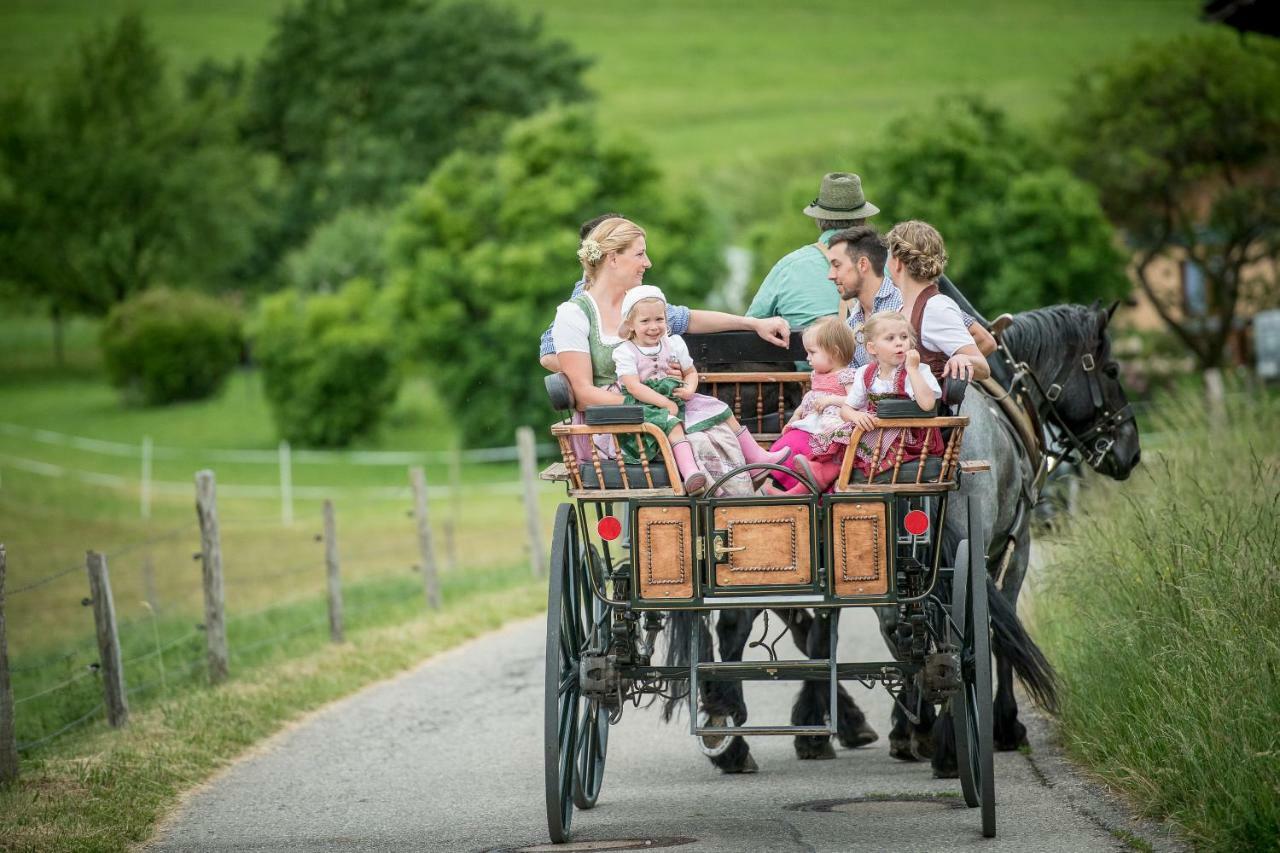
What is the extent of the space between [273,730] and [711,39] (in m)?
94.8

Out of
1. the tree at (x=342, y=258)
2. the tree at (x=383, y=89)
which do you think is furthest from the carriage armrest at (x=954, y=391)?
the tree at (x=342, y=258)

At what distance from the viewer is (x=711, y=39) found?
100562mm

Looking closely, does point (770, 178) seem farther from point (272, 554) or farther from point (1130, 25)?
point (272, 554)

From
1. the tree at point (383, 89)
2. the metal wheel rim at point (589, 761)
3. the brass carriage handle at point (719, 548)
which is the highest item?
the tree at point (383, 89)

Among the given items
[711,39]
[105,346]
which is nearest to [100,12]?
[711,39]

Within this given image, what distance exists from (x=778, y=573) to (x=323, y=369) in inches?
1466

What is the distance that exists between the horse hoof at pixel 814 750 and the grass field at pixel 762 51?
2412 inches

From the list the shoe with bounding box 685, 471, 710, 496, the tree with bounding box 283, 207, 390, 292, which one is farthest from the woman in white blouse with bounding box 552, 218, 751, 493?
the tree with bounding box 283, 207, 390, 292

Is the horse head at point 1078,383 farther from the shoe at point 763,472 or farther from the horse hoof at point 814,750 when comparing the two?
the shoe at point 763,472

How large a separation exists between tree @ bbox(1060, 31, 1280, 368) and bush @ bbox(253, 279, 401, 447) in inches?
706

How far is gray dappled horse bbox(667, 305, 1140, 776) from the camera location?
699cm

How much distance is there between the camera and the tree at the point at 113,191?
208 feet

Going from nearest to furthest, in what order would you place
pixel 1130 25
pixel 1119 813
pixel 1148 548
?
pixel 1119 813, pixel 1148 548, pixel 1130 25

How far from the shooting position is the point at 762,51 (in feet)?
318
